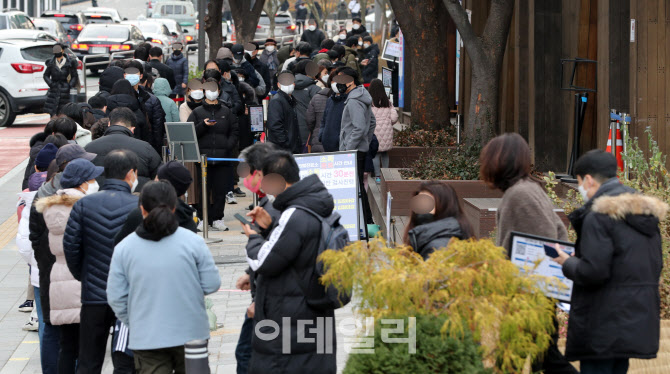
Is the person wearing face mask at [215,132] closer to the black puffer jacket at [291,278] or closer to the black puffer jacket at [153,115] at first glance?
the black puffer jacket at [153,115]

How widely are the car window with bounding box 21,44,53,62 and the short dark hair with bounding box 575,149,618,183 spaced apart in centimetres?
2059

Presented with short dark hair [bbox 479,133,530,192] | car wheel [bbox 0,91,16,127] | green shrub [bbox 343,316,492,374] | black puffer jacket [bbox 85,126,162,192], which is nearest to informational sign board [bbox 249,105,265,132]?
black puffer jacket [bbox 85,126,162,192]

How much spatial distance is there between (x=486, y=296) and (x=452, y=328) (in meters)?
0.31

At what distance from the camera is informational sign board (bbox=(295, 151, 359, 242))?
9.67 meters

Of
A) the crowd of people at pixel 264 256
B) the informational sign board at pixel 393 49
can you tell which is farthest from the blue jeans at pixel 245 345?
the informational sign board at pixel 393 49

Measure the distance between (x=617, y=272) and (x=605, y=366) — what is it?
51cm

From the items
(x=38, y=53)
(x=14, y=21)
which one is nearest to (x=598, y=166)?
(x=38, y=53)

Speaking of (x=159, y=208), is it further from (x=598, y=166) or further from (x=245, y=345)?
(x=598, y=166)

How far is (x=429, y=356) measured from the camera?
13.6 feet

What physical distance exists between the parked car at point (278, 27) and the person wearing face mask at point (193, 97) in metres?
40.8

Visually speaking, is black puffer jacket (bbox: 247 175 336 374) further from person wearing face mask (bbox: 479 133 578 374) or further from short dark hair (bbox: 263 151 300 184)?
person wearing face mask (bbox: 479 133 578 374)

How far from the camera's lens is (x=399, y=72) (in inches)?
919

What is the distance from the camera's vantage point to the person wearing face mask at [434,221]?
205 inches

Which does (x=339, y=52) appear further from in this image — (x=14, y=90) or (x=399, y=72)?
(x=14, y=90)
